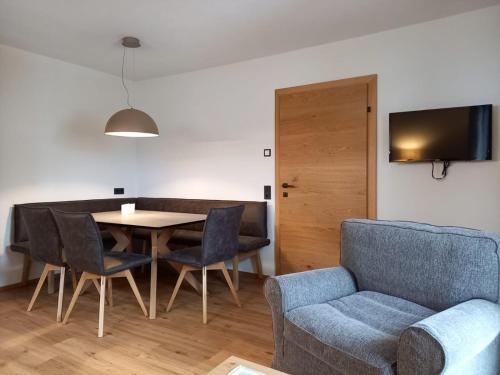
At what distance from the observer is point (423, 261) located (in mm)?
1872

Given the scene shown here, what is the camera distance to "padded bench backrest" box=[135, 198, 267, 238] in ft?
12.9

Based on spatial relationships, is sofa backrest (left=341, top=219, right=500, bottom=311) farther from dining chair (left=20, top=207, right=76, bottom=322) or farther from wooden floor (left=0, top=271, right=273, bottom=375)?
dining chair (left=20, top=207, right=76, bottom=322)

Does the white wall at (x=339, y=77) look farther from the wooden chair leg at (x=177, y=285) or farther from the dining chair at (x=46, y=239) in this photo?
the dining chair at (x=46, y=239)

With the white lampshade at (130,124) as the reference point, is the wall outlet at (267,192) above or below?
below

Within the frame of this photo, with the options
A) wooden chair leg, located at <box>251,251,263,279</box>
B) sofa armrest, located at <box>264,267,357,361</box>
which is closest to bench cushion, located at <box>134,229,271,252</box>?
wooden chair leg, located at <box>251,251,263,279</box>

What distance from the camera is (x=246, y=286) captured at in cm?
378

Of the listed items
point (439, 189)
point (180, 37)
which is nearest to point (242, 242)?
point (439, 189)

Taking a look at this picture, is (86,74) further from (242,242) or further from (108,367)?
(108,367)

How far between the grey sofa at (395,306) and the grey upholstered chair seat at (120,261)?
136cm

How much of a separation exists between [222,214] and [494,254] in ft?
5.97

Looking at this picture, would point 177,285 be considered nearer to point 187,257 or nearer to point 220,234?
point 187,257

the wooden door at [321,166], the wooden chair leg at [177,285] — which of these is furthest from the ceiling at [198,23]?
the wooden chair leg at [177,285]

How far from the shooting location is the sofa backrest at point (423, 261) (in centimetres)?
169

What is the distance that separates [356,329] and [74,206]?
11.8 feet
